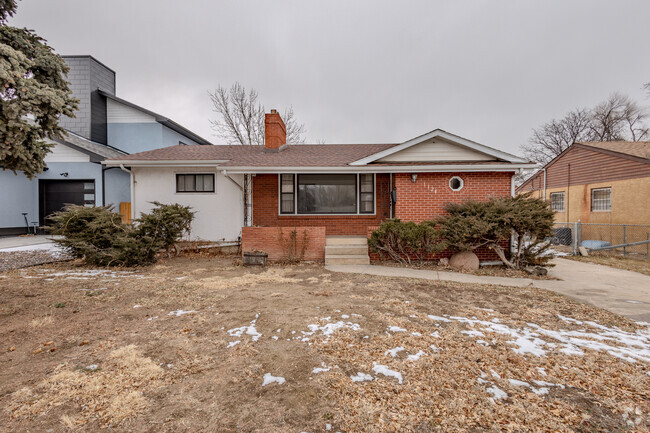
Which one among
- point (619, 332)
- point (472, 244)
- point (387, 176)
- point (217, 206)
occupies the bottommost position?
point (619, 332)

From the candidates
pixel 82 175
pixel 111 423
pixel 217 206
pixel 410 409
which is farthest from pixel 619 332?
pixel 82 175

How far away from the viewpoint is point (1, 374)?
2574 millimetres

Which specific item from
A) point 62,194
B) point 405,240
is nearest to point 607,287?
point 405,240

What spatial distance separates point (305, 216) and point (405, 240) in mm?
3535

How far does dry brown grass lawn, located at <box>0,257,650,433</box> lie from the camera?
Result: 2016mm

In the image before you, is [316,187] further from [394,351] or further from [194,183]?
[394,351]

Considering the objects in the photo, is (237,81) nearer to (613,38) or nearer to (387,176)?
(387,176)

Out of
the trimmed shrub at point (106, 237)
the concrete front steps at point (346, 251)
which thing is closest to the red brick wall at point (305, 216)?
the concrete front steps at point (346, 251)

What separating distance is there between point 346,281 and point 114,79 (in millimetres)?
21916

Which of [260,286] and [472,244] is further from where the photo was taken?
[472,244]

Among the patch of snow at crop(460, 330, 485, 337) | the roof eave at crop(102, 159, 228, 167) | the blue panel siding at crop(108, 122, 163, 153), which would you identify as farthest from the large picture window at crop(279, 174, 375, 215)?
the blue panel siding at crop(108, 122, 163, 153)

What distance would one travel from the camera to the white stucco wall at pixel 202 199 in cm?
976

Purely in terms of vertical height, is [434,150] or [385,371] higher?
[434,150]

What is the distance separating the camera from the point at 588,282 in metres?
6.18
